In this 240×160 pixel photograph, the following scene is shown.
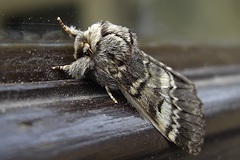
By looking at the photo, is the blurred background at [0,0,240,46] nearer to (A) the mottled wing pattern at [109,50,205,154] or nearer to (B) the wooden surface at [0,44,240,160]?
(B) the wooden surface at [0,44,240,160]

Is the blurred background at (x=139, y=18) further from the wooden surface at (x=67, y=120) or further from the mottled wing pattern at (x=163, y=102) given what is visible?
the mottled wing pattern at (x=163, y=102)

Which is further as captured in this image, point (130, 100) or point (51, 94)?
point (130, 100)

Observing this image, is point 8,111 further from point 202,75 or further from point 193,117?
point 202,75

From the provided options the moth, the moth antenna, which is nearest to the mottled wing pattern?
the moth

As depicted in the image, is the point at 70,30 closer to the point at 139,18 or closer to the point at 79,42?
the point at 79,42

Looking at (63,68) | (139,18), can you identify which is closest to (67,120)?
(63,68)

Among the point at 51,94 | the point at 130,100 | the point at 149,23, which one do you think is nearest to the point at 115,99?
the point at 130,100
